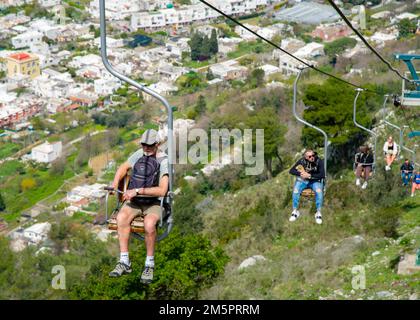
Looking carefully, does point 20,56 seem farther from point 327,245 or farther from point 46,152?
point 327,245

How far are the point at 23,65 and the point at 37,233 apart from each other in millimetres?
28281

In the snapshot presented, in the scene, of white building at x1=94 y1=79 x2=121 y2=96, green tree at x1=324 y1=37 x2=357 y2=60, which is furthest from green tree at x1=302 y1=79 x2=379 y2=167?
white building at x1=94 y1=79 x2=121 y2=96

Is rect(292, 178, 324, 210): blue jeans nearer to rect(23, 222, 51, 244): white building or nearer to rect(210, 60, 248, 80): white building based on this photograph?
rect(23, 222, 51, 244): white building

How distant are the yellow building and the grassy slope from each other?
4186 centimetres

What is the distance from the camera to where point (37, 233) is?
1234 inches

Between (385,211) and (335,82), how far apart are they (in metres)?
7.29

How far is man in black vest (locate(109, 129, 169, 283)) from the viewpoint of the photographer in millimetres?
5871

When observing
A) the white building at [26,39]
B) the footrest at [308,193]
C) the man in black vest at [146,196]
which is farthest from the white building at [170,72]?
the man in black vest at [146,196]

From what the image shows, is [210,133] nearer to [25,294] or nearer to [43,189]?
[43,189]

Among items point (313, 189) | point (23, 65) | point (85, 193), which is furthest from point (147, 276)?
point (23, 65)

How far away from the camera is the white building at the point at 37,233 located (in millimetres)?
30688

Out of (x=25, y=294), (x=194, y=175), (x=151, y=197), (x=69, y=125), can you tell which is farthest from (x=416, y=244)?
(x=69, y=125)

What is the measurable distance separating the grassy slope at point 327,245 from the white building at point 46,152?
25.5 metres

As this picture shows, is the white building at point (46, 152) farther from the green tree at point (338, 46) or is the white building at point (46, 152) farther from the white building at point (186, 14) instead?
the white building at point (186, 14)
